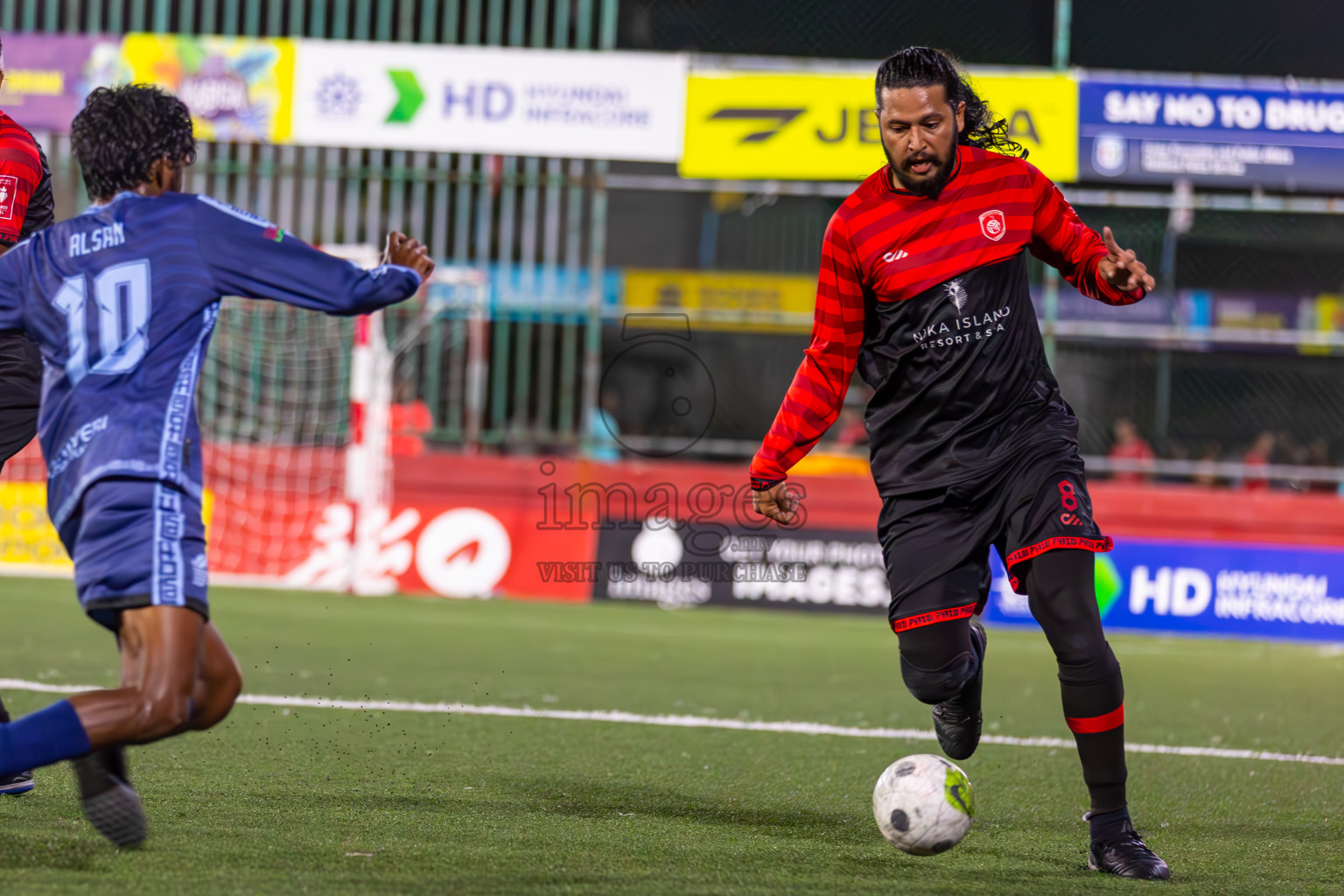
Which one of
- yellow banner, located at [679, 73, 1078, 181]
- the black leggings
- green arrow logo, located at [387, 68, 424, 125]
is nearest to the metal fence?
yellow banner, located at [679, 73, 1078, 181]

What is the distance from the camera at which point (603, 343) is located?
2084cm

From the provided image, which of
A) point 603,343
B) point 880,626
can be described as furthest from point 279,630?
point 603,343

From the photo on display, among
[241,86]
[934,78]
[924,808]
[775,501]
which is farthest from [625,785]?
A: [241,86]

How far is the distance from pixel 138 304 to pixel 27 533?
11447 mm

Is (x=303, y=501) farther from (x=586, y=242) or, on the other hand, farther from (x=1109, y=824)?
(x=1109, y=824)

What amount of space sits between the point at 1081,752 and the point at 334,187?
12981mm

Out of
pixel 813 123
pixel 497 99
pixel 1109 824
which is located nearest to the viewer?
pixel 1109 824

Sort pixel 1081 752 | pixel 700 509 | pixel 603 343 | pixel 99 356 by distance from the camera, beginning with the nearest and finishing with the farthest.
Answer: pixel 99 356 → pixel 1081 752 → pixel 700 509 → pixel 603 343

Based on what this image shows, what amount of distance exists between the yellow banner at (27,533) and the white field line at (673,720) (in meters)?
7.46

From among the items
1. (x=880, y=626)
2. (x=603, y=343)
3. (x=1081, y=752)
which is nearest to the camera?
(x=1081, y=752)

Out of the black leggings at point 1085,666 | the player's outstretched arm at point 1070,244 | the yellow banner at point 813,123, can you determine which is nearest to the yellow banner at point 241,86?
the yellow banner at point 813,123

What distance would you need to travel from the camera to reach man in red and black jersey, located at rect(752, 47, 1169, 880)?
4.11 metres

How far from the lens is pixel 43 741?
3.28 metres

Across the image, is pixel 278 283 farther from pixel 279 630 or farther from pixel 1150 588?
pixel 1150 588
